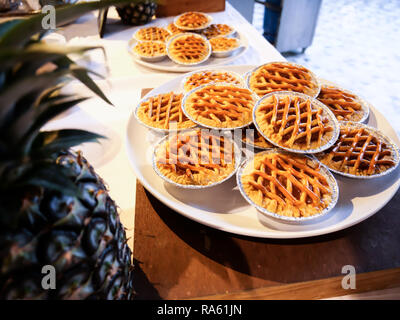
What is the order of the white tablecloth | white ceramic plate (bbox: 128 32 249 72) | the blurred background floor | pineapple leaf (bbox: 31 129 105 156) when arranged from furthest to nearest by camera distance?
the blurred background floor
white ceramic plate (bbox: 128 32 249 72)
the white tablecloth
pineapple leaf (bbox: 31 129 105 156)

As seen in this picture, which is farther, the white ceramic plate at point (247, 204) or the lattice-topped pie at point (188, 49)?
the lattice-topped pie at point (188, 49)

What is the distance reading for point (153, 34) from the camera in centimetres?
189

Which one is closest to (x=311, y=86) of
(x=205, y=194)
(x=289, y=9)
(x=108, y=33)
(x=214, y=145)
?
(x=214, y=145)

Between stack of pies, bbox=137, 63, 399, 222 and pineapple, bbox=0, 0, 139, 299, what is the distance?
0.40 m

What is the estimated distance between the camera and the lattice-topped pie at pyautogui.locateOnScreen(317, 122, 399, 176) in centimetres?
90

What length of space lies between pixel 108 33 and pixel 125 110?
1.12 meters

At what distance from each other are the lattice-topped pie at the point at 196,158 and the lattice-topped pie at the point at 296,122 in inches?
6.3

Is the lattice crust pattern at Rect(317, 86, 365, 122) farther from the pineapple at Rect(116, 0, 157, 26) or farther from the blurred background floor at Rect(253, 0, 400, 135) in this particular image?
the blurred background floor at Rect(253, 0, 400, 135)

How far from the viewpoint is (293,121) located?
987 millimetres

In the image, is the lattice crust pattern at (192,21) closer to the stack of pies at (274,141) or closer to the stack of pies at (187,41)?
the stack of pies at (187,41)

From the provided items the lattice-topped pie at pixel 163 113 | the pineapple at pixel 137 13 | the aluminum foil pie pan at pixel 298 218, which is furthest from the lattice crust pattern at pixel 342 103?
the pineapple at pixel 137 13

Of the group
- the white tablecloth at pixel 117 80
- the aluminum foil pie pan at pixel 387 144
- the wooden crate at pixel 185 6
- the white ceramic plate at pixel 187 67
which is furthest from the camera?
the wooden crate at pixel 185 6

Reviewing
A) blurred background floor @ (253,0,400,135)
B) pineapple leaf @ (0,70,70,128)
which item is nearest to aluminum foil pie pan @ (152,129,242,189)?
pineapple leaf @ (0,70,70,128)

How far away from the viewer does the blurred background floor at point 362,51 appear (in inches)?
136
